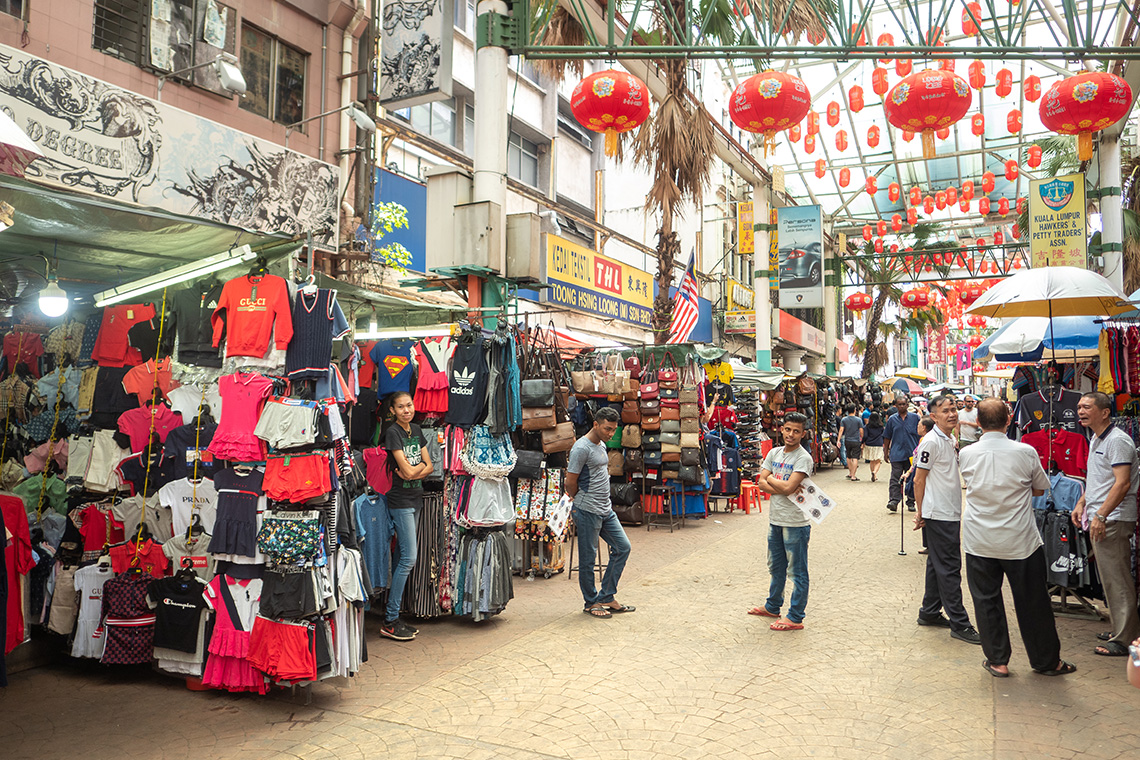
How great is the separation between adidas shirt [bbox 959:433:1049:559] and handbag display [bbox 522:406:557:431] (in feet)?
14.2

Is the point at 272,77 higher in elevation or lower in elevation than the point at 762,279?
Result: higher

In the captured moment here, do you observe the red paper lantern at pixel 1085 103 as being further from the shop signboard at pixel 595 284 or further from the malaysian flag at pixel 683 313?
the malaysian flag at pixel 683 313

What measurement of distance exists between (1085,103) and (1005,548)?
5577mm

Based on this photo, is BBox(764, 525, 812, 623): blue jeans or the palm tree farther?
the palm tree

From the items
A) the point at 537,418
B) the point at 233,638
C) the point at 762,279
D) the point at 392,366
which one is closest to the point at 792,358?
the point at 762,279

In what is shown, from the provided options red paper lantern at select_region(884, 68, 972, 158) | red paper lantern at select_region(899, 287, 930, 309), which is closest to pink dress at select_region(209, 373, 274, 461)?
red paper lantern at select_region(884, 68, 972, 158)

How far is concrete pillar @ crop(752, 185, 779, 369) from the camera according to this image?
2208 centimetres

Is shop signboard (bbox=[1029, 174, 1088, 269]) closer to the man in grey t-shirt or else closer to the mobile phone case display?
the man in grey t-shirt

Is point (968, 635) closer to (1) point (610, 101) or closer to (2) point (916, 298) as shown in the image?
(1) point (610, 101)

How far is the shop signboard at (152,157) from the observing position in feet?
26.6

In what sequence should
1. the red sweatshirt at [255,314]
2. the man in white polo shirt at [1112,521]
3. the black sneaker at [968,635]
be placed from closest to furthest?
the red sweatshirt at [255,314]
the man in white polo shirt at [1112,521]
the black sneaker at [968,635]

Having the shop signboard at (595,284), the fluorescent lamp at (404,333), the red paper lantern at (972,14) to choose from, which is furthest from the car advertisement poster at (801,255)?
the fluorescent lamp at (404,333)

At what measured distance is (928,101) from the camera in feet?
25.7

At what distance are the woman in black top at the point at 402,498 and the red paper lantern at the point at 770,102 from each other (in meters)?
4.55
